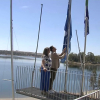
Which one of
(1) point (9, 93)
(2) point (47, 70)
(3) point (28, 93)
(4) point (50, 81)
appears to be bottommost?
(1) point (9, 93)

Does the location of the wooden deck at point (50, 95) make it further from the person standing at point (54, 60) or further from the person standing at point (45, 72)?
the person standing at point (54, 60)

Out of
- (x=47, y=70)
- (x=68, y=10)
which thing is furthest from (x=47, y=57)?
(x=68, y=10)

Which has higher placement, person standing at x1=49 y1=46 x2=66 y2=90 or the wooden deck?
person standing at x1=49 y1=46 x2=66 y2=90

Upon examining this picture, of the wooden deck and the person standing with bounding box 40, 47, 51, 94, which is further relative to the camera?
the person standing with bounding box 40, 47, 51, 94

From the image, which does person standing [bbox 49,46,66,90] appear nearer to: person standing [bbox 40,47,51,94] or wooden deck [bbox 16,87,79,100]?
person standing [bbox 40,47,51,94]

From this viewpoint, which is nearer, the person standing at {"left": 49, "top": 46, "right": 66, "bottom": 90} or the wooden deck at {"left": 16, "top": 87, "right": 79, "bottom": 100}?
the wooden deck at {"left": 16, "top": 87, "right": 79, "bottom": 100}

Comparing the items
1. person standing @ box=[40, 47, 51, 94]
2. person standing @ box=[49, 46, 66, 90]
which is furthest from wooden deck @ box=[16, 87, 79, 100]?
person standing @ box=[49, 46, 66, 90]

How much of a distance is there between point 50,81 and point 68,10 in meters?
3.62

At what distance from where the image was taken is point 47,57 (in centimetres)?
645

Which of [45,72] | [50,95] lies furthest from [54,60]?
[50,95]

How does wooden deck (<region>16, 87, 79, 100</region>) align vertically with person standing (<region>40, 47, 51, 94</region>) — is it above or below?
below

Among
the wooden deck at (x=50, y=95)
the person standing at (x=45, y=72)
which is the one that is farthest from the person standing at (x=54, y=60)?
the wooden deck at (x=50, y=95)

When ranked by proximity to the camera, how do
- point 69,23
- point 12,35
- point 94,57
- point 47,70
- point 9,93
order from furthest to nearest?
point 94,57
point 9,93
point 69,23
point 12,35
point 47,70

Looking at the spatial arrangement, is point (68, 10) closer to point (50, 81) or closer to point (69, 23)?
point (69, 23)
